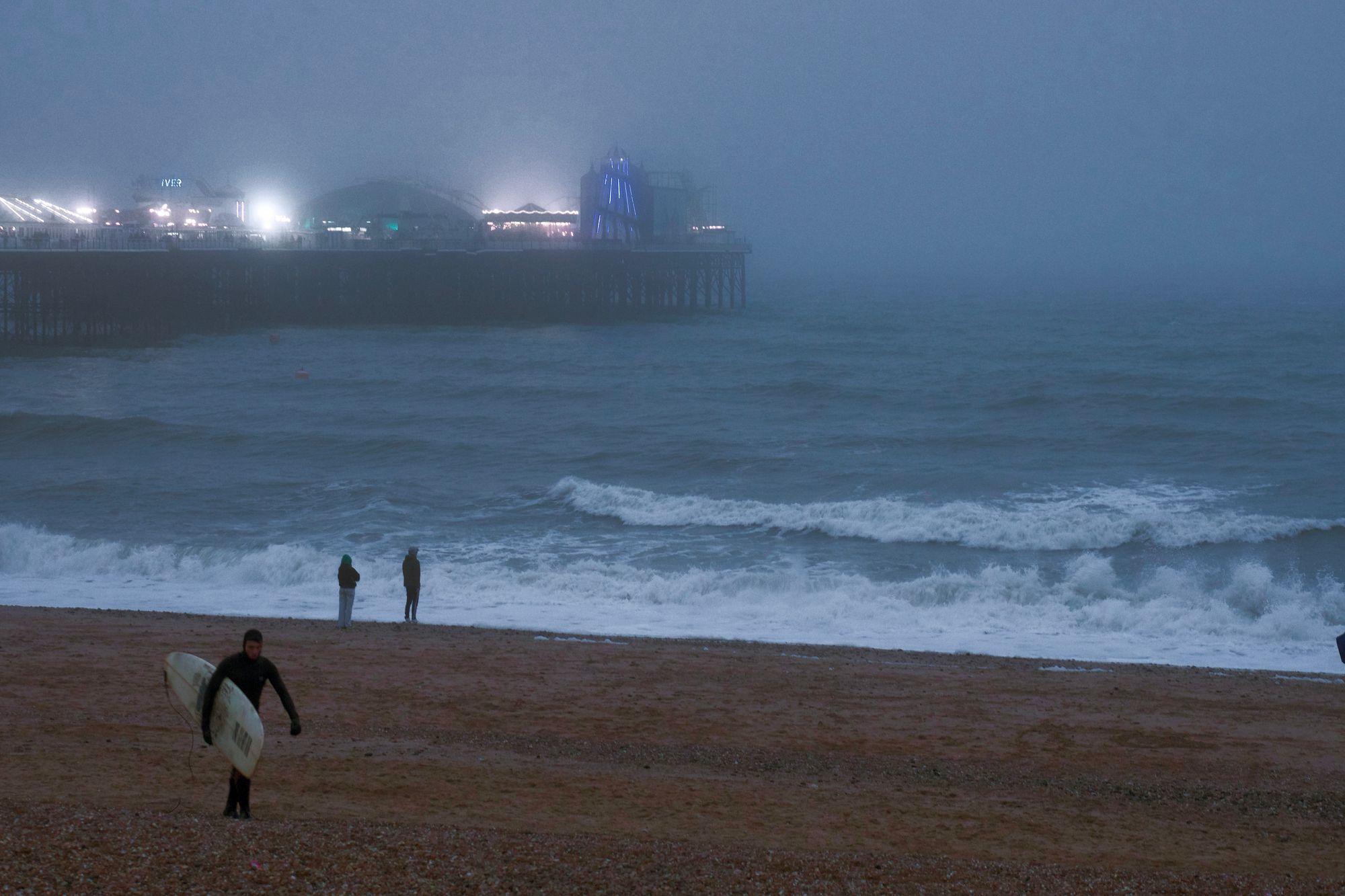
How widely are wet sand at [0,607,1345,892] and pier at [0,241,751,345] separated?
33265mm

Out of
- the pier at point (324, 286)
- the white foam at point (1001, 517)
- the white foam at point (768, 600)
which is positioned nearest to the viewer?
the white foam at point (768, 600)

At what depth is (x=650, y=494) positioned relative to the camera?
61.8 feet

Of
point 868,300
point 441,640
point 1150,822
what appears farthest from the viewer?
point 868,300

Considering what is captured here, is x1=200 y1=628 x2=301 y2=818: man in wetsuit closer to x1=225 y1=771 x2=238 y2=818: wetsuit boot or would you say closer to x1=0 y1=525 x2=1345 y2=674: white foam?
x1=225 y1=771 x2=238 y2=818: wetsuit boot

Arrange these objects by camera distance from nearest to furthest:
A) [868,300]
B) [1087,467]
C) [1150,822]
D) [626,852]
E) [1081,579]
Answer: [626,852] → [1150,822] → [1081,579] → [1087,467] → [868,300]

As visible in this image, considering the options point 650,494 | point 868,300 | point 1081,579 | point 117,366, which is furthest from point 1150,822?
point 868,300

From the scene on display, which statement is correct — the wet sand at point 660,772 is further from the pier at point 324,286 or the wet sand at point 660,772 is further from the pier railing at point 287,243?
the pier railing at point 287,243

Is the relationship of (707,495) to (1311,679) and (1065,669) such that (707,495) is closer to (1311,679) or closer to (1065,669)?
(1065,669)

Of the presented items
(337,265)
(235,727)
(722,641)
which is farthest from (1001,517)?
(337,265)

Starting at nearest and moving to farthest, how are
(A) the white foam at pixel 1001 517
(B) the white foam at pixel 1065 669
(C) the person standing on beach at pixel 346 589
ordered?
(B) the white foam at pixel 1065 669
(C) the person standing on beach at pixel 346 589
(A) the white foam at pixel 1001 517

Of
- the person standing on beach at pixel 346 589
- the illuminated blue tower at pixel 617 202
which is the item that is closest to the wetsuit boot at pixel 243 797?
the person standing on beach at pixel 346 589

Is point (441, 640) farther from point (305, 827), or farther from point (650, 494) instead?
point (650, 494)

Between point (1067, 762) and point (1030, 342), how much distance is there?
44105 millimetres

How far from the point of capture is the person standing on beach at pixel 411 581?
37.6ft
